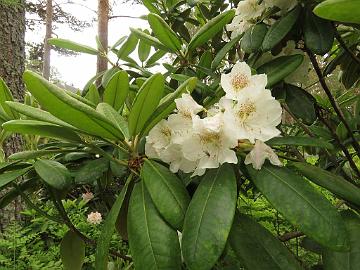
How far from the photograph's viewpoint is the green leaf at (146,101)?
0.68 metres

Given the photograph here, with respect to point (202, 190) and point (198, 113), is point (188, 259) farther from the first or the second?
point (198, 113)

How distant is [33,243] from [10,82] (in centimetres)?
122

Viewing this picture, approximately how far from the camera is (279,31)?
2.89 ft

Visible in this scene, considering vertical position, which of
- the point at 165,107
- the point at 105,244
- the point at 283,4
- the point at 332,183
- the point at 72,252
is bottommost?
the point at 72,252

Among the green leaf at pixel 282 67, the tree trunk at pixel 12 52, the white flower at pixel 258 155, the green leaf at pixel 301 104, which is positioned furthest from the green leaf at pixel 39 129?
the tree trunk at pixel 12 52

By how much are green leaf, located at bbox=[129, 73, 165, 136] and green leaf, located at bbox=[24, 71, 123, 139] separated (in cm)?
6

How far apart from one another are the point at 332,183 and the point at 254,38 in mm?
395

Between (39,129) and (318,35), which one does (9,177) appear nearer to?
(39,129)

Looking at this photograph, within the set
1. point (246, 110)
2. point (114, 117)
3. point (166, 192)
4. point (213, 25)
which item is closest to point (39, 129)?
point (114, 117)

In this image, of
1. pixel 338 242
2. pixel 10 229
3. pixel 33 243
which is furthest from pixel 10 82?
pixel 338 242

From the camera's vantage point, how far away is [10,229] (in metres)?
2.53

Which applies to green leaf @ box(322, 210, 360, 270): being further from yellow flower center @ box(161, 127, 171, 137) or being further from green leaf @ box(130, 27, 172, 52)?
green leaf @ box(130, 27, 172, 52)

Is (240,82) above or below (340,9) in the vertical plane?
below

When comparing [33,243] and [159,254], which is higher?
[159,254]
